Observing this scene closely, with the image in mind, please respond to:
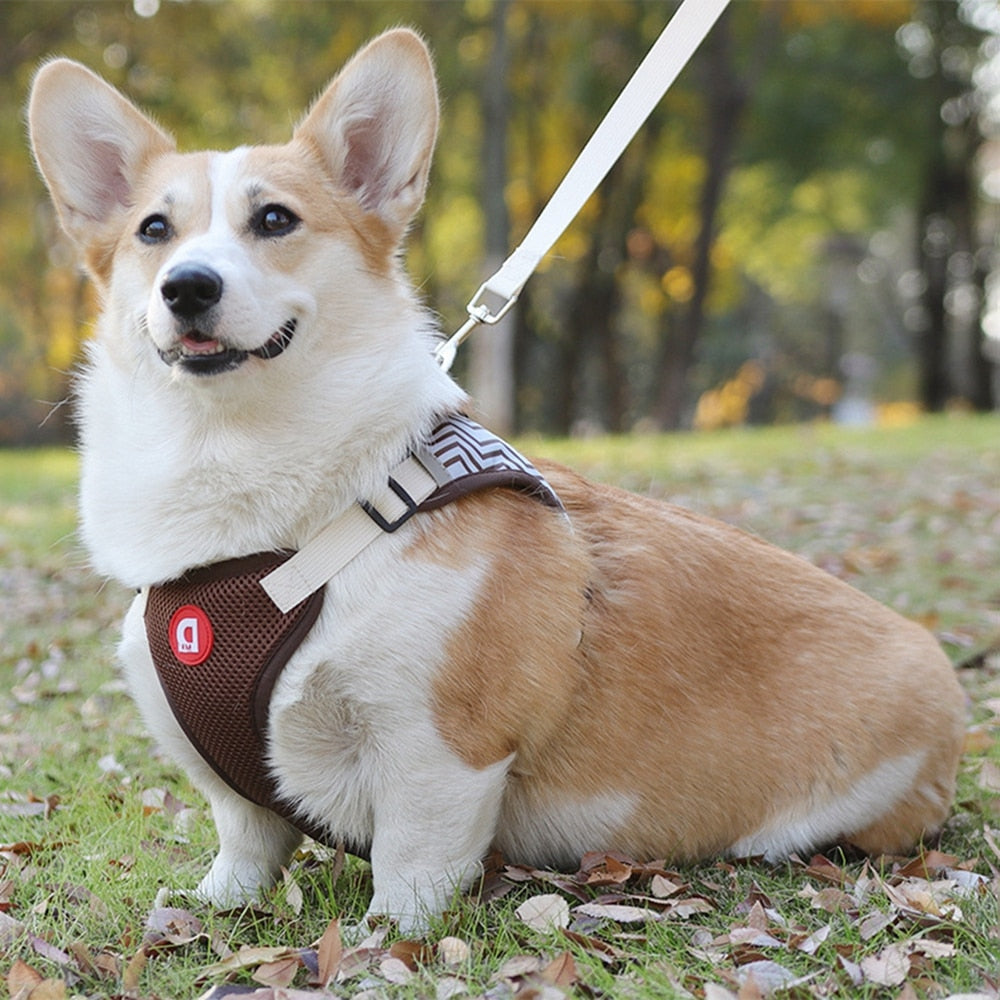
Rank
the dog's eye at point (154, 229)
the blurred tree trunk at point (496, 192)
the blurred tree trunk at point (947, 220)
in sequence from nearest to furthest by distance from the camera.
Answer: the dog's eye at point (154, 229), the blurred tree trunk at point (496, 192), the blurred tree trunk at point (947, 220)

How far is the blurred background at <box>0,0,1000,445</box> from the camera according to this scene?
1734cm

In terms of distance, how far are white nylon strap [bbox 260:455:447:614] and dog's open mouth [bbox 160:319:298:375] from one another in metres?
0.38

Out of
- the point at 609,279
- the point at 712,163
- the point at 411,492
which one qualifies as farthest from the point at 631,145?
the point at 411,492

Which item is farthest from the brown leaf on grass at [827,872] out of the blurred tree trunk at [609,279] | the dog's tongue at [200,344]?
the blurred tree trunk at [609,279]

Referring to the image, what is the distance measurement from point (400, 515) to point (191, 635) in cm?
51

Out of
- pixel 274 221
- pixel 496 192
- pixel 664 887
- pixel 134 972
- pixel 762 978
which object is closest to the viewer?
pixel 762 978

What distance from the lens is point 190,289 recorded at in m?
2.35

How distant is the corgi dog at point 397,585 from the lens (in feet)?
8.02

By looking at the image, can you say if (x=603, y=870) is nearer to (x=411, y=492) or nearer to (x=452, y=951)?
(x=452, y=951)

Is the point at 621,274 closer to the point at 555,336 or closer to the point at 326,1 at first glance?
the point at 555,336

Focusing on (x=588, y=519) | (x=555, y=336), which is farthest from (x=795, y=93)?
(x=588, y=519)

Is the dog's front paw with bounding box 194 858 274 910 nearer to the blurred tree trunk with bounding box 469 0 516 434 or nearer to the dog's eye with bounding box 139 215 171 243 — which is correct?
the dog's eye with bounding box 139 215 171 243

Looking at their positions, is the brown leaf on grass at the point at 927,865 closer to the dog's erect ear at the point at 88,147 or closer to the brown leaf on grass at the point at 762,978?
the brown leaf on grass at the point at 762,978

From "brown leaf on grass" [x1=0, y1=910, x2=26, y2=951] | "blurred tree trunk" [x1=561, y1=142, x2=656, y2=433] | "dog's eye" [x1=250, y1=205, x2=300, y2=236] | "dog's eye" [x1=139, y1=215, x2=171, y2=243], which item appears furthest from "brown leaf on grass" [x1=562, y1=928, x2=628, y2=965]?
"blurred tree trunk" [x1=561, y1=142, x2=656, y2=433]
